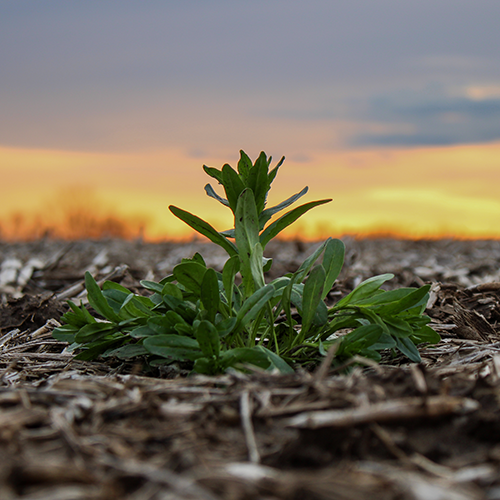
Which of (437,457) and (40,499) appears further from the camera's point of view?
(437,457)

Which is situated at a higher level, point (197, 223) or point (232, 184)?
point (232, 184)

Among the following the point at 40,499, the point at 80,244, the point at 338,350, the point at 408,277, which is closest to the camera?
the point at 40,499

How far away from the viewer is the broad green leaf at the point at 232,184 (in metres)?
2.29

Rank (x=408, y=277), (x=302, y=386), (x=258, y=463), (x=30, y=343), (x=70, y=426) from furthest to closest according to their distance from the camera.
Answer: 1. (x=408, y=277)
2. (x=30, y=343)
3. (x=302, y=386)
4. (x=70, y=426)
5. (x=258, y=463)

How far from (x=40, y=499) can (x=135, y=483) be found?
20cm

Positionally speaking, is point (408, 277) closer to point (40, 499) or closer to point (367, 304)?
point (367, 304)

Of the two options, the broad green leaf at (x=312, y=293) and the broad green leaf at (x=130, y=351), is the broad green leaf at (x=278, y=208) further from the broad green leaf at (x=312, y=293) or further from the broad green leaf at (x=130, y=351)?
the broad green leaf at (x=130, y=351)

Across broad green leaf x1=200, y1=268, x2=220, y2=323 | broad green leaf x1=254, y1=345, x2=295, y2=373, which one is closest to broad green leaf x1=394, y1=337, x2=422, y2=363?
broad green leaf x1=254, y1=345, x2=295, y2=373

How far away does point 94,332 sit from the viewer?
2.46 meters

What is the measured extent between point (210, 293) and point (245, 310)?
0.16m

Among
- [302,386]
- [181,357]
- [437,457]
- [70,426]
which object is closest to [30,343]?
[181,357]

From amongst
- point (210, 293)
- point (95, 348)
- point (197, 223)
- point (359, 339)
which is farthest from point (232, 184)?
point (95, 348)

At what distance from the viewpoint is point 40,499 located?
116cm

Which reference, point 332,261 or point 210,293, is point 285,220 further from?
point 210,293
